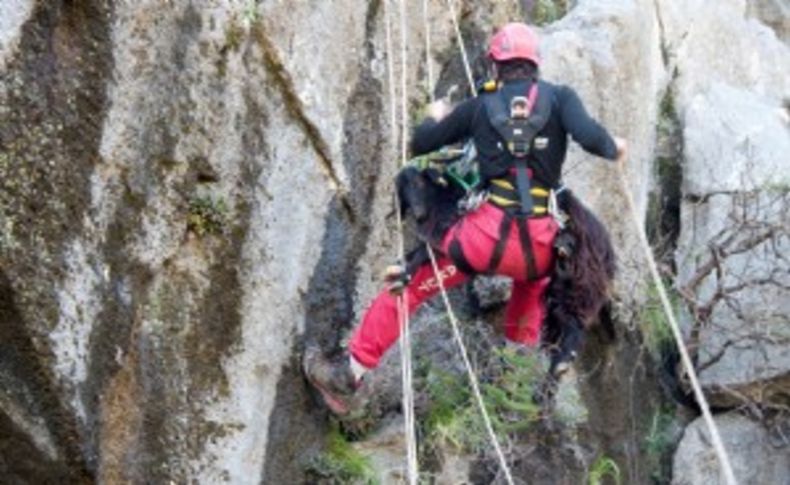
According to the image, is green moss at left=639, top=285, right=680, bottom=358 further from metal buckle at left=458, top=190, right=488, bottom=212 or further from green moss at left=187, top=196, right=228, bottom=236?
green moss at left=187, top=196, right=228, bottom=236

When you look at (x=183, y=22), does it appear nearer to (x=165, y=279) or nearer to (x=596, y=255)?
(x=165, y=279)

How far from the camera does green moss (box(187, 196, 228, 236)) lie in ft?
20.4

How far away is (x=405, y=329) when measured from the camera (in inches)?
249

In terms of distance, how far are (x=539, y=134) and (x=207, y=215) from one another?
1.60m

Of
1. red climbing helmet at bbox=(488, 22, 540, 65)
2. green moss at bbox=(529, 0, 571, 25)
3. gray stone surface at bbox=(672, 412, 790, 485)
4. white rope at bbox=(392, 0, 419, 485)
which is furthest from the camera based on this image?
green moss at bbox=(529, 0, 571, 25)

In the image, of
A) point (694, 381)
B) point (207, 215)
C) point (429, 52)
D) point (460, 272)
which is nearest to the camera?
point (694, 381)

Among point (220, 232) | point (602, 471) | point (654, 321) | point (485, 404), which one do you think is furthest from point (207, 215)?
point (654, 321)

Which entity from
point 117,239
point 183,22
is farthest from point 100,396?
point 183,22

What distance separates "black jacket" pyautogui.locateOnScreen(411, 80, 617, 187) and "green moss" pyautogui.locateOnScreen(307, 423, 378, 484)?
5.19ft

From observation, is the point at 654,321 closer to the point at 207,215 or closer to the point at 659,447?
the point at 659,447

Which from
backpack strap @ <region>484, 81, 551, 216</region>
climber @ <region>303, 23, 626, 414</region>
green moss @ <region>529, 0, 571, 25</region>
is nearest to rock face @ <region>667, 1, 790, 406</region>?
green moss @ <region>529, 0, 571, 25</region>

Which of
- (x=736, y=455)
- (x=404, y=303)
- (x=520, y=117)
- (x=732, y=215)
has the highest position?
(x=520, y=117)

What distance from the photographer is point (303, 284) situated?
269 inches

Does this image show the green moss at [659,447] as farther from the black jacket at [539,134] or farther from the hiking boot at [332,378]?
the black jacket at [539,134]
